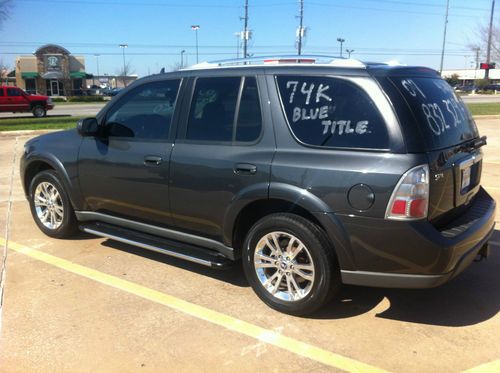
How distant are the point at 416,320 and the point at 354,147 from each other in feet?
4.51

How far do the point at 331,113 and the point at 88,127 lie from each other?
2.38 m

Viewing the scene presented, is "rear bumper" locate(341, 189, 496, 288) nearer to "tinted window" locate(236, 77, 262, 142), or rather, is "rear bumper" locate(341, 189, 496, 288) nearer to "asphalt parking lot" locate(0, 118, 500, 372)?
"asphalt parking lot" locate(0, 118, 500, 372)

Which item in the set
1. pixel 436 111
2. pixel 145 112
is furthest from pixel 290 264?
pixel 145 112

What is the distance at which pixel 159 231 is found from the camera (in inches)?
171

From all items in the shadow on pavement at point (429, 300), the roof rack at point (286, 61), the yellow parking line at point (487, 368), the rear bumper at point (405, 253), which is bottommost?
the yellow parking line at point (487, 368)

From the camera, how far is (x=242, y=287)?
163 inches

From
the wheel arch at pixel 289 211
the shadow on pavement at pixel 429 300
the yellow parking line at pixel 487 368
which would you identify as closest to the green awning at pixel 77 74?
the shadow on pavement at pixel 429 300

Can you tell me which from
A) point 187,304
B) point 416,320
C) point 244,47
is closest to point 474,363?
point 416,320

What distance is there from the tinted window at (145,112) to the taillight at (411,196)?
206 cm

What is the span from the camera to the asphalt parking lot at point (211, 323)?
3051 millimetres

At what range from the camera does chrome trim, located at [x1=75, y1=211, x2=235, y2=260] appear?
3949 millimetres

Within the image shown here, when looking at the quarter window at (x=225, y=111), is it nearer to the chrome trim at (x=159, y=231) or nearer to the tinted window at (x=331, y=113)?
the tinted window at (x=331, y=113)

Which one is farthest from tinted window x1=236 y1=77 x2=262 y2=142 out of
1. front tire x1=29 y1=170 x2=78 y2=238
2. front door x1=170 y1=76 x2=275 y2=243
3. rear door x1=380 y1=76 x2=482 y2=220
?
front tire x1=29 y1=170 x2=78 y2=238

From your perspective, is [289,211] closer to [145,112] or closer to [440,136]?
[440,136]
